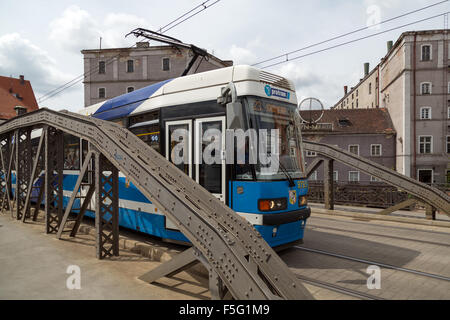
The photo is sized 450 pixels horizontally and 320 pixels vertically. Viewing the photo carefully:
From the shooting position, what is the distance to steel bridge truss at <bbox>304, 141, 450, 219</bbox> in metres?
10.4

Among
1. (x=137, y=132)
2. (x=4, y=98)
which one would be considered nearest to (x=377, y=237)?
(x=137, y=132)

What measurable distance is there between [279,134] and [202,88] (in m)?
1.87

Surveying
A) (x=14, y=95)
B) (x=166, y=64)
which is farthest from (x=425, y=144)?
(x=14, y=95)

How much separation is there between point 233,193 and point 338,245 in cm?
371

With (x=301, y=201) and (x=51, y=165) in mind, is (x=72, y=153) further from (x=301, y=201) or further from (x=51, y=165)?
(x=301, y=201)

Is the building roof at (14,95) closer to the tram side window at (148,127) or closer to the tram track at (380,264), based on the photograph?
the tram side window at (148,127)

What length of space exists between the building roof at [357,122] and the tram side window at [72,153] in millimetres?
27019

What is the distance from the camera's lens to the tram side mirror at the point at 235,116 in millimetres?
5852

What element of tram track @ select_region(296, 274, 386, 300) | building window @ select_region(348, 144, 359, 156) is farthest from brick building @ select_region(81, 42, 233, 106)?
tram track @ select_region(296, 274, 386, 300)

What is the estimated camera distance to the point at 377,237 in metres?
8.81

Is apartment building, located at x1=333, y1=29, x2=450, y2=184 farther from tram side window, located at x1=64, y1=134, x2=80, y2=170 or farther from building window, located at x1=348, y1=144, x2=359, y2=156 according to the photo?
tram side window, located at x1=64, y1=134, x2=80, y2=170

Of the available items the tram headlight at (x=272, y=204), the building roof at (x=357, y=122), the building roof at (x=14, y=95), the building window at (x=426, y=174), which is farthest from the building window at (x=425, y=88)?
the building roof at (x=14, y=95)

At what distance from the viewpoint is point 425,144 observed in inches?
1283

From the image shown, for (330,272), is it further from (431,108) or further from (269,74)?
(431,108)
